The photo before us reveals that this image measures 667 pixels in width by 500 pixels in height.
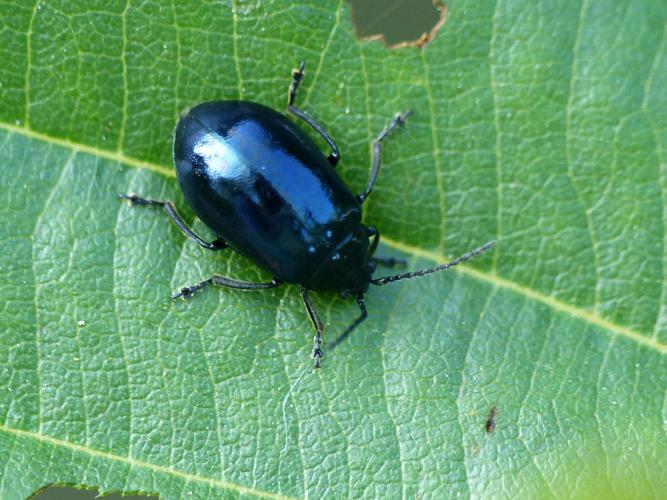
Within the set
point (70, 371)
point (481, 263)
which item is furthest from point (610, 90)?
point (70, 371)

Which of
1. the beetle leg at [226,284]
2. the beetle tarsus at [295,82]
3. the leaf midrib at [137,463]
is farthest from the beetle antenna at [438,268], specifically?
the leaf midrib at [137,463]

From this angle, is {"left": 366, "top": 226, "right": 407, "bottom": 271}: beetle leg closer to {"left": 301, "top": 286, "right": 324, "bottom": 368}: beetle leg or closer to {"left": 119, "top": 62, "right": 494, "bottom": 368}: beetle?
{"left": 119, "top": 62, "right": 494, "bottom": 368}: beetle

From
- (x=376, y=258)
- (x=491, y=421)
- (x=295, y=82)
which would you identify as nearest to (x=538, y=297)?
(x=491, y=421)

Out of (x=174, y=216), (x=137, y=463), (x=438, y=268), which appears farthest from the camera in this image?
(x=438, y=268)

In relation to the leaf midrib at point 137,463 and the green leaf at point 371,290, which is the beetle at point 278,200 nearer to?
the green leaf at point 371,290

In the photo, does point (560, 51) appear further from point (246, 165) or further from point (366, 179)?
point (246, 165)

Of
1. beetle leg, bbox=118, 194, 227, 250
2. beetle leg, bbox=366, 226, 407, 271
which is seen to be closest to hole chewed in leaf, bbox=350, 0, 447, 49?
beetle leg, bbox=366, 226, 407, 271

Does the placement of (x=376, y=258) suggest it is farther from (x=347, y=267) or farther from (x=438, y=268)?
(x=438, y=268)
